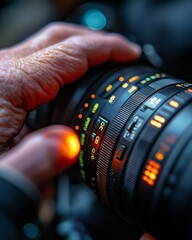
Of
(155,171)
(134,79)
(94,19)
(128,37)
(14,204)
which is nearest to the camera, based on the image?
(14,204)

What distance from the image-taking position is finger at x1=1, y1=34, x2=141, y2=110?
29.0 inches

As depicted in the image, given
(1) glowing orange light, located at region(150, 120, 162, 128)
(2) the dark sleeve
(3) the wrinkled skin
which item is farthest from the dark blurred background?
(2) the dark sleeve

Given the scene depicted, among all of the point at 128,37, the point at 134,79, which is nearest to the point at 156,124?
the point at 134,79

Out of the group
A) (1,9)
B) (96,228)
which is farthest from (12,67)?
(1,9)

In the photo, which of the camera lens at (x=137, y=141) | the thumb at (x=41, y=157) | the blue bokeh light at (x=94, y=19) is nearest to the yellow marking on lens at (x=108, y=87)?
the camera lens at (x=137, y=141)

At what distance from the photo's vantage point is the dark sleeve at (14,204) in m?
0.44

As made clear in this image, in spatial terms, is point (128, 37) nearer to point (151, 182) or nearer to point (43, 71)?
point (43, 71)

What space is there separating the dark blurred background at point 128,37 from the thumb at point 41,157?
32cm

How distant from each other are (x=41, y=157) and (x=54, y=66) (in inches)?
12.3

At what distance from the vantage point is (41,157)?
0.48 m

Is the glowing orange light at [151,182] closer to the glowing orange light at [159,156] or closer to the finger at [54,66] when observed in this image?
the glowing orange light at [159,156]

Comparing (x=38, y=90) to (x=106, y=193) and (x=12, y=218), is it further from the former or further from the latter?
(x=12, y=218)

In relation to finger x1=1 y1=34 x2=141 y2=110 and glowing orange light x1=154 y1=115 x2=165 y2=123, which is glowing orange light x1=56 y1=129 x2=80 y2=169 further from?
finger x1=1 y1=34 x2=141 y2=110

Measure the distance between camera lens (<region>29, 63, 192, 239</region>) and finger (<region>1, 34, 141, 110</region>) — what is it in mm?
28
